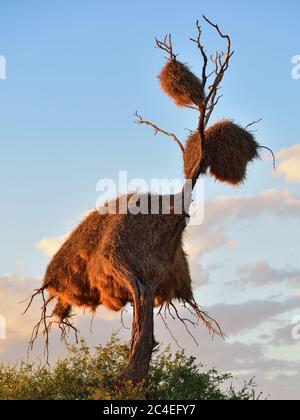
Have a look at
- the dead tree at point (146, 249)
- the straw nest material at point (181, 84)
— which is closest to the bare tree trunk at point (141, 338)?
the dead tree at point (146, 249)

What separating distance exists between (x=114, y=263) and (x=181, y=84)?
14.1 feet

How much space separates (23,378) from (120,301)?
2.78 meters

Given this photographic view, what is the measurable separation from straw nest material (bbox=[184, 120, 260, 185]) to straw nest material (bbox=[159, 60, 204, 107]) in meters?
1.12

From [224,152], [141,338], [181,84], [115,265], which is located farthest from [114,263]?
[181,84]

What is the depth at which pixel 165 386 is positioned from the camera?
54.2ft

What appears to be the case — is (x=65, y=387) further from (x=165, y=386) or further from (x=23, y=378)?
(x=165, y=386)

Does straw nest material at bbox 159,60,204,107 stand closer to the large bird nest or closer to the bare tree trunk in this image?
the large bird nest

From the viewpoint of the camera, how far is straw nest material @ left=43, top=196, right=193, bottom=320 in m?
16.0

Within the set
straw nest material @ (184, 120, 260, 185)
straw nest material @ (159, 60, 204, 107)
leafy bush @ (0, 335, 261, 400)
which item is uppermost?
straw nest material @ (159, 60, 204, 107)

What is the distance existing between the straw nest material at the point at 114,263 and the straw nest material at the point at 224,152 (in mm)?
1635

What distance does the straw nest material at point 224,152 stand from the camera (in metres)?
17.3

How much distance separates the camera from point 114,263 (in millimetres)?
15828

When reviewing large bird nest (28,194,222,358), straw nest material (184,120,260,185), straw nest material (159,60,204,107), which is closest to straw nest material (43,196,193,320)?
large bird nest (28,194,222,358)

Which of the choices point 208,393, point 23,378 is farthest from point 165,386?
point 23,378
